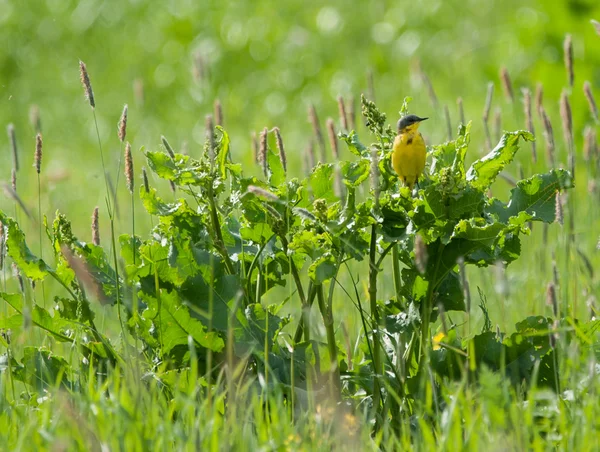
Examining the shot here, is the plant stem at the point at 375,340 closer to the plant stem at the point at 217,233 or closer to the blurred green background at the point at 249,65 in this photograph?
the plant stem at the point at 217,233

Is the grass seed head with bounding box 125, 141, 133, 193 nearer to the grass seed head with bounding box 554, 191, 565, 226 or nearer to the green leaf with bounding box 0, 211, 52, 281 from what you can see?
the green leaf with bounding box 0, 211, 52, 281

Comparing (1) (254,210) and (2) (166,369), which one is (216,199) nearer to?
(1) (254,210)

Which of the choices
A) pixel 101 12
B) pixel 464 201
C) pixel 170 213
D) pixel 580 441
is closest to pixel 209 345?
pixel 170 213

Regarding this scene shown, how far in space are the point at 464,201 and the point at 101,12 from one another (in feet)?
32.8

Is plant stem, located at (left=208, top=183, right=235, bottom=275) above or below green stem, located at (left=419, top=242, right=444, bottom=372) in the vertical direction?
above

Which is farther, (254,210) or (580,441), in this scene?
(254,210)

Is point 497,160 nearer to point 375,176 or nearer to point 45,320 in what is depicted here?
point 375,176

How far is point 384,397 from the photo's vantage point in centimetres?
279

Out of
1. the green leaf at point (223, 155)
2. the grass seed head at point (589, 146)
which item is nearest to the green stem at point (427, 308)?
the green leaf at point (223, 155)

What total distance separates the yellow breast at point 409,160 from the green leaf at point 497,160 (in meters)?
0.24

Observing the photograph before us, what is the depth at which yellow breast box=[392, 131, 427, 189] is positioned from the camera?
2.92m

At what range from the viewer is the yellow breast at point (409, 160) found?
9.58 feet

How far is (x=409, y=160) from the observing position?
300 cm

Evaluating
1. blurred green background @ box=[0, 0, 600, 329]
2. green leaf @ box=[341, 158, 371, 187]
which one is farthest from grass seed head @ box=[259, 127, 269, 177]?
blurred green background @ box=[0, 0, 600, 329]
